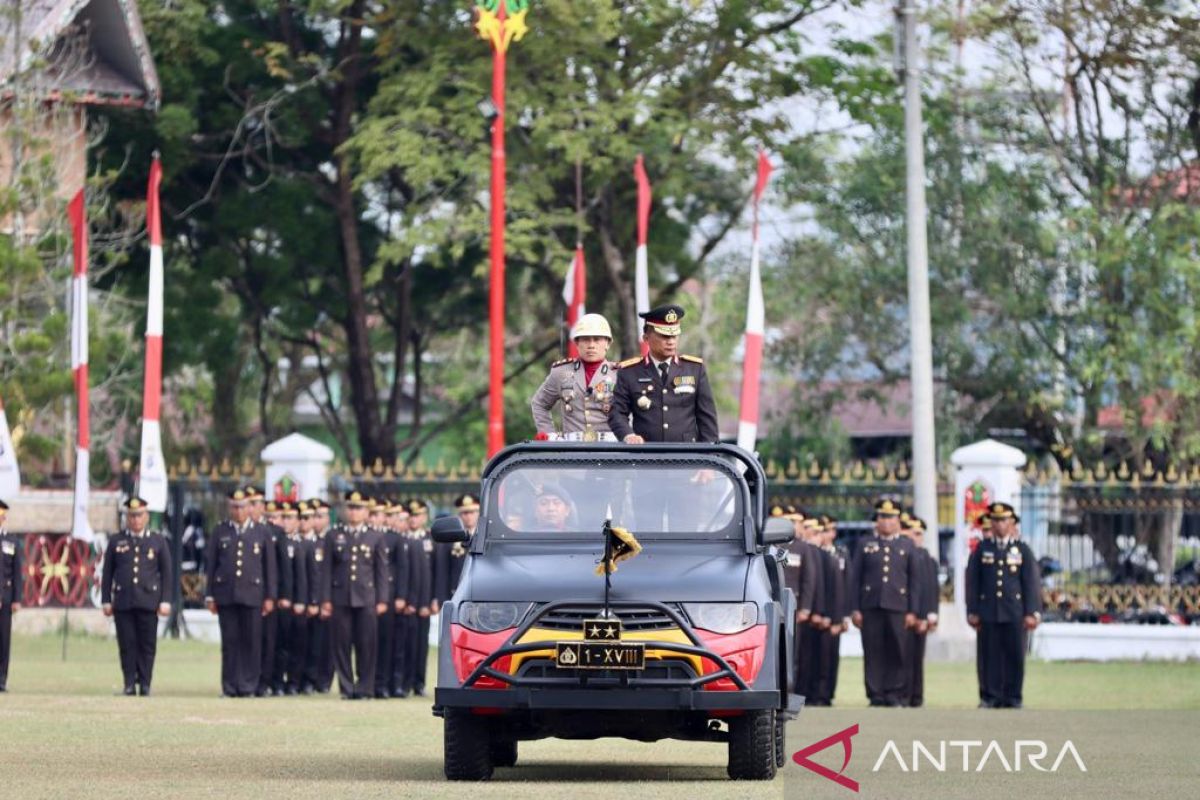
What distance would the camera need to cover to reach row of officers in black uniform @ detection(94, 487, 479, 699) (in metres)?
23.1

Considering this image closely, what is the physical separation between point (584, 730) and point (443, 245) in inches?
986

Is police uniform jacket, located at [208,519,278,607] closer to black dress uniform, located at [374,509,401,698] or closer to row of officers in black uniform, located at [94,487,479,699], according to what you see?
row of officers in black uniform, located at [94,487,479,699]

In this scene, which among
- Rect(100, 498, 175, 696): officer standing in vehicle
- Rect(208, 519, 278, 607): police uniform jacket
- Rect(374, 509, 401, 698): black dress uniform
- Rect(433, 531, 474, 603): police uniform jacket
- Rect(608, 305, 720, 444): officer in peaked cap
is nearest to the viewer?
Rect(608, 305, 720, 444): officer in peaked cap

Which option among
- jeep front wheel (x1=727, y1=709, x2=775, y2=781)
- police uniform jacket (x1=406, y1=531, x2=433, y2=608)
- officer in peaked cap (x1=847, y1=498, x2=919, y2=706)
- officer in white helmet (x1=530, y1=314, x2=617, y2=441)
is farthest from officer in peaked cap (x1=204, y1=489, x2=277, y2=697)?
jeep front wheel (x1=727, y1=709, x2=775, y2=781)

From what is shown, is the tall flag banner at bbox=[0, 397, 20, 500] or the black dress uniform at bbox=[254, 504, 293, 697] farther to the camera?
the tall flag banner at bbox=[0, 397, 20, 500]

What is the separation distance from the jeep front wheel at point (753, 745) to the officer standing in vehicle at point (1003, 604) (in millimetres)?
9383

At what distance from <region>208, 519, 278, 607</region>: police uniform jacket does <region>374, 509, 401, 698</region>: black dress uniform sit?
107 cm

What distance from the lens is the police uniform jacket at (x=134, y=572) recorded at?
2305cm

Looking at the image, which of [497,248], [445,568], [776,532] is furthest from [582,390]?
[497,248]

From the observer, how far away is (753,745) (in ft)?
43.2

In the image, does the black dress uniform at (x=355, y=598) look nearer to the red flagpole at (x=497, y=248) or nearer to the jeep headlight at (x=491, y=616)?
the red flagpole at (x=497, y=248)

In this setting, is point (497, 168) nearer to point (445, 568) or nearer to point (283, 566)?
point (445, 568)

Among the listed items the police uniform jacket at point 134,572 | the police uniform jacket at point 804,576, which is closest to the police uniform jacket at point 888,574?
the police uniform jacket at point 804,576

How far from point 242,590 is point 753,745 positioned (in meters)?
11.1
